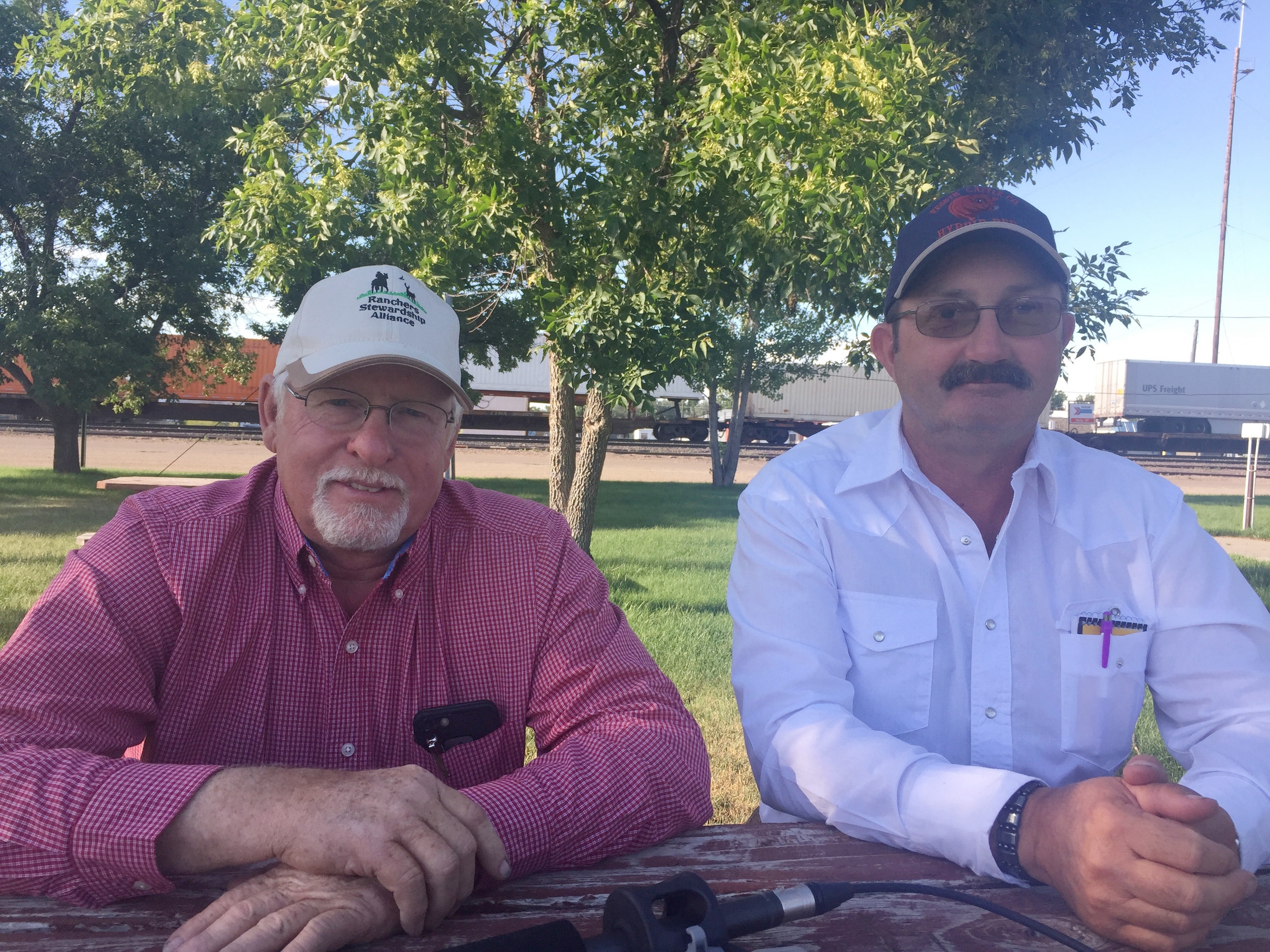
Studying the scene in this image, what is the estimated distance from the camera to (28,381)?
16.8 metres

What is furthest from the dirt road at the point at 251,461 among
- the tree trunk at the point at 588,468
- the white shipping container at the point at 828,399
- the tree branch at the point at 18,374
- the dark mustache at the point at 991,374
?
the dark mustache at the point at 991,374

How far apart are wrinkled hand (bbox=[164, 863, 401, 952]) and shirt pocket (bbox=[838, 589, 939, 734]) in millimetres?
1146

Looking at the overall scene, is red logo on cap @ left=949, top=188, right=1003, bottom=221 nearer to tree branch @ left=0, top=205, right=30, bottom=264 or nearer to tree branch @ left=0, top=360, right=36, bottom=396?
tree branch @ left=0, top=360, right=36, bottom=396

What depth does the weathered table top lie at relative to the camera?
1158 millimetres

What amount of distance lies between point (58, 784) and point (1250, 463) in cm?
1638

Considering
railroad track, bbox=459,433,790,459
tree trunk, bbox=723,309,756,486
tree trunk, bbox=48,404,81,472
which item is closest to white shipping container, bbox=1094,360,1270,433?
railroad track, bbox=459,433,790,459

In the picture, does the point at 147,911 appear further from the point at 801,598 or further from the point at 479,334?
the point at 479,334

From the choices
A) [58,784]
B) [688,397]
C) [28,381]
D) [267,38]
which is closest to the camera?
[58,784]

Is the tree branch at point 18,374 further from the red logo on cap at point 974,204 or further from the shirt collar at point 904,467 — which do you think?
the red logo on cap at point 974,204

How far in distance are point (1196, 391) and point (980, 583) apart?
148 feet

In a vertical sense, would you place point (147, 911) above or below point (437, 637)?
below

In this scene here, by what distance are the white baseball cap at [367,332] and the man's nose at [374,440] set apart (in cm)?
11

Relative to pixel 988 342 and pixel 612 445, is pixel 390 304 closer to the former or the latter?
pixel 988 342

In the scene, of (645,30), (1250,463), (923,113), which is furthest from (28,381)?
(1250,463)
